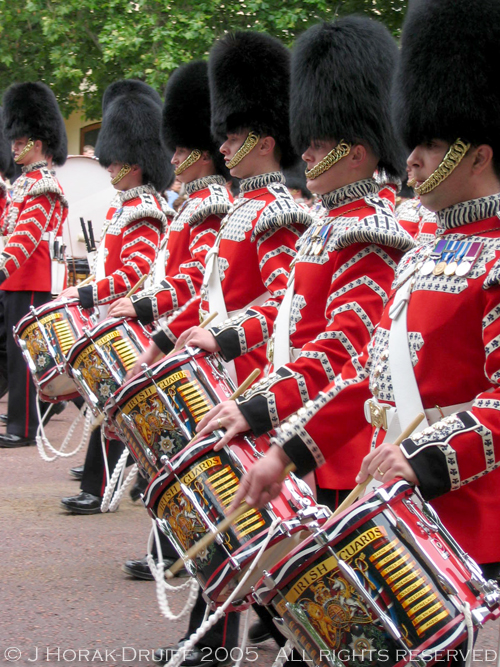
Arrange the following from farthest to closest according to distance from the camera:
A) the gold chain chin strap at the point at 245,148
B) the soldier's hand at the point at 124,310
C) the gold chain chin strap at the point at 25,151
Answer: the gold chain chin strap at the point at 25,151 → the soldier's hand at the point at 124,310 → the gold chain chin strap at the point at 245,148

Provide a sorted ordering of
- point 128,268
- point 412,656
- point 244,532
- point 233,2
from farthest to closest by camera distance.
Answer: point 233,2, point 128,268, point 244,532, point 412,656

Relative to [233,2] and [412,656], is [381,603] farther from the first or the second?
[233,2]

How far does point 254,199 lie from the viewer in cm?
373

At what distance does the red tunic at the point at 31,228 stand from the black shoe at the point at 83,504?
2102 mm

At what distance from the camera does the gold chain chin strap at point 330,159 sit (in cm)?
303

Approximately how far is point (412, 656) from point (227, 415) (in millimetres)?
947

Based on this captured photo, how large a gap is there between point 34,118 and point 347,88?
4849mm

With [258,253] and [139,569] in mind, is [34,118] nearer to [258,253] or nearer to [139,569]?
[139,569]

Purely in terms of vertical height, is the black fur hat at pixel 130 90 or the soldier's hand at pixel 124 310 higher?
the black fur hat at pixel 130 90

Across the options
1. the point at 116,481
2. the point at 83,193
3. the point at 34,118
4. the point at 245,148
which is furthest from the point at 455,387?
the point at 83,193

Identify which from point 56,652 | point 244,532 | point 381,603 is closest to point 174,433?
point 244,532

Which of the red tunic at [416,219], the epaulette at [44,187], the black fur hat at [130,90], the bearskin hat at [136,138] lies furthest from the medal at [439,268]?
the epaulette at [44,187]

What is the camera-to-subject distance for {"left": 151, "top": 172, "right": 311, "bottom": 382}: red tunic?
344 centimetres

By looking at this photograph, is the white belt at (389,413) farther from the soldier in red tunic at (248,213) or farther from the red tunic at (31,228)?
the red tunic at (31,228)
